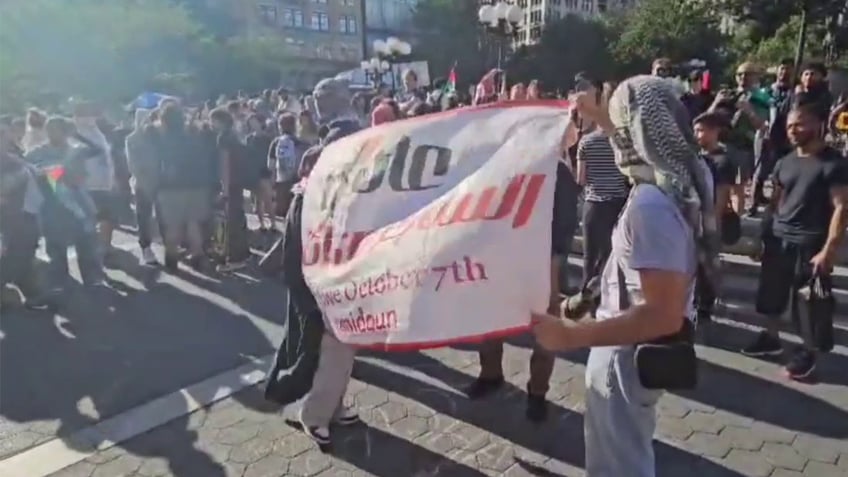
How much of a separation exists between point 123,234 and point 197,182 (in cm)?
309

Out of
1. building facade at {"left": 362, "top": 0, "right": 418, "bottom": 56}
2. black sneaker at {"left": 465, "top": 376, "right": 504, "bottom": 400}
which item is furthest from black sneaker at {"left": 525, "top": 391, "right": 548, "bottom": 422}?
building facade at {"left": 362, "top": 0, "right": 418, "bottom": 56}

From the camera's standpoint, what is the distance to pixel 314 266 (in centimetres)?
340

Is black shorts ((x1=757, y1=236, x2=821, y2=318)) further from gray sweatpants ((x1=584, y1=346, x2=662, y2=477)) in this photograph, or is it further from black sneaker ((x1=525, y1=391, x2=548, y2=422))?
gray sweatpants ((x1=584, y1=346, x2=662, y2=477))

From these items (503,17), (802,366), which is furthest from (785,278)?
(503,17)

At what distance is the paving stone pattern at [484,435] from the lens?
12.6 feet

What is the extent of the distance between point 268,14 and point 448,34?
86.0ft

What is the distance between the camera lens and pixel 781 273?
199 inches

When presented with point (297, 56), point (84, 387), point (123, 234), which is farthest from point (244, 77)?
point (84, 387)

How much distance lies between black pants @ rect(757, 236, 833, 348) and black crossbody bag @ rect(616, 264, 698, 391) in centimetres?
280

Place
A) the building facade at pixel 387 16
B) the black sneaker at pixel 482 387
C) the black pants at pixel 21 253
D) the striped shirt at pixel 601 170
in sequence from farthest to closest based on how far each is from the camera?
the building facade at pixel 387 16, the black pants at pixel 21 253, the striped shirt at pixel 601 170, the black sneaker at pixel 482 387

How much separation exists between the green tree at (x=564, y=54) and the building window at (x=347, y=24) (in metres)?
40.0

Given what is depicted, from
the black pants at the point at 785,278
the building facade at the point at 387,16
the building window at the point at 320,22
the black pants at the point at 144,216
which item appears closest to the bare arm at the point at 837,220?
the black pants at the point at 785,278

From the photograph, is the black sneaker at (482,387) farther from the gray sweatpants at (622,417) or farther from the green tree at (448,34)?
the green tree at (448,34)

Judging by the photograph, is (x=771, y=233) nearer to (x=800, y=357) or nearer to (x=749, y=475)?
Answer: (x=800, y=357)
